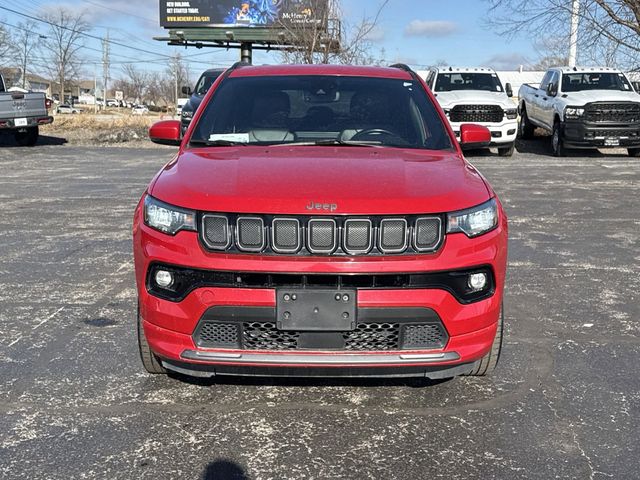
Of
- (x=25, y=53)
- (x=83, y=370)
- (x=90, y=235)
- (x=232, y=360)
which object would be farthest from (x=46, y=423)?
(x=25, y=53)

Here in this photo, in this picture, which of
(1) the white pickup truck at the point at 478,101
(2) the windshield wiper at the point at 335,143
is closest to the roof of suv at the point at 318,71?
(2) the windshield wiper at the point at 335,143

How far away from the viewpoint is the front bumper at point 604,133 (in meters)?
15.9

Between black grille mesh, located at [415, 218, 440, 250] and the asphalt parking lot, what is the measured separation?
2.83 feet

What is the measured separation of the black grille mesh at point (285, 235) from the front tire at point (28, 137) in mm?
19252

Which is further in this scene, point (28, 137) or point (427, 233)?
point (28, 137)

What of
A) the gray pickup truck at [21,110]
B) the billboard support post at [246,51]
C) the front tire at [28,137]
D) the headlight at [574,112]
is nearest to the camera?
the headlight at [574,112]

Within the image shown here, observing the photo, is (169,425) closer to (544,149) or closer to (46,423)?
(46,423)

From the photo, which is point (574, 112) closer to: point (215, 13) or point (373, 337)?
point (373, 337)

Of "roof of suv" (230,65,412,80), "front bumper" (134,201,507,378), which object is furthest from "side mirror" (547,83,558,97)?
"front bumper" (134,201,507,378)

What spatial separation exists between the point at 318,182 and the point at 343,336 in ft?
2.39

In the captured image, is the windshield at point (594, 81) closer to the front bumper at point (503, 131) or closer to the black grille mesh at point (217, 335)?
the front bumper at point (503, 131)

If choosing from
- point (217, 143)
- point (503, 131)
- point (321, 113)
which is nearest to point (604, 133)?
point (503, 131)

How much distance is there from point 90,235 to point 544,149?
48.5 feet

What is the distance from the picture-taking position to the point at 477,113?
15.7m
